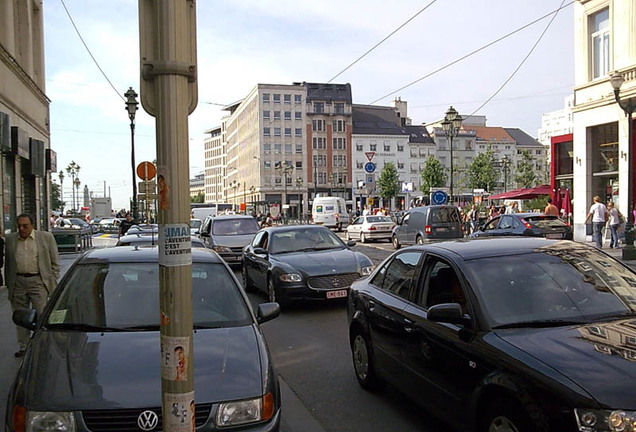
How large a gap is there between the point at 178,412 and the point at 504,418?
6.34 ft

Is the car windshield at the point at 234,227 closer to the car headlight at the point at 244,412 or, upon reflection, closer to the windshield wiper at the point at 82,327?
the windshield wiper at the point at 82,327

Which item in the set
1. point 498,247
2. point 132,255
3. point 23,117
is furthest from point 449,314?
point 23,117

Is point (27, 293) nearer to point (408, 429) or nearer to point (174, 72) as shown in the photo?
point (408, 429)

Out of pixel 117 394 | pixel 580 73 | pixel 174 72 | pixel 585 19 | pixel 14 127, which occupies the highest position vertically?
pixel 585 19

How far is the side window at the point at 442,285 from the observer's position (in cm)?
438

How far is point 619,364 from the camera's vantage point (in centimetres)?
308

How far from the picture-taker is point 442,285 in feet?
15.1

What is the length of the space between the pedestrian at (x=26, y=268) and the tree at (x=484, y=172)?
64204 millimetres

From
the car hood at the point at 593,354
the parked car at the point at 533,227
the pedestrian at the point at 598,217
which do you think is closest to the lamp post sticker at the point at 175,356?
the car hood at the point at 593,354

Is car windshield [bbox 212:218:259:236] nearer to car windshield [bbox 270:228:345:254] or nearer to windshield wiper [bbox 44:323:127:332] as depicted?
car windshield [bbox 270:228:345:254]

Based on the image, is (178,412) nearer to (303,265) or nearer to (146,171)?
(303,265)

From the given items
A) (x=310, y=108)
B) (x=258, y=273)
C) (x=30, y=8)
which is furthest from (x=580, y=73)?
(x=310, y=108)

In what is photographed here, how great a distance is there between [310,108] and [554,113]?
2422 inches

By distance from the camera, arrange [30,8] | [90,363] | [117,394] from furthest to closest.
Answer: [30,8]
[90,363]
[117,394]
